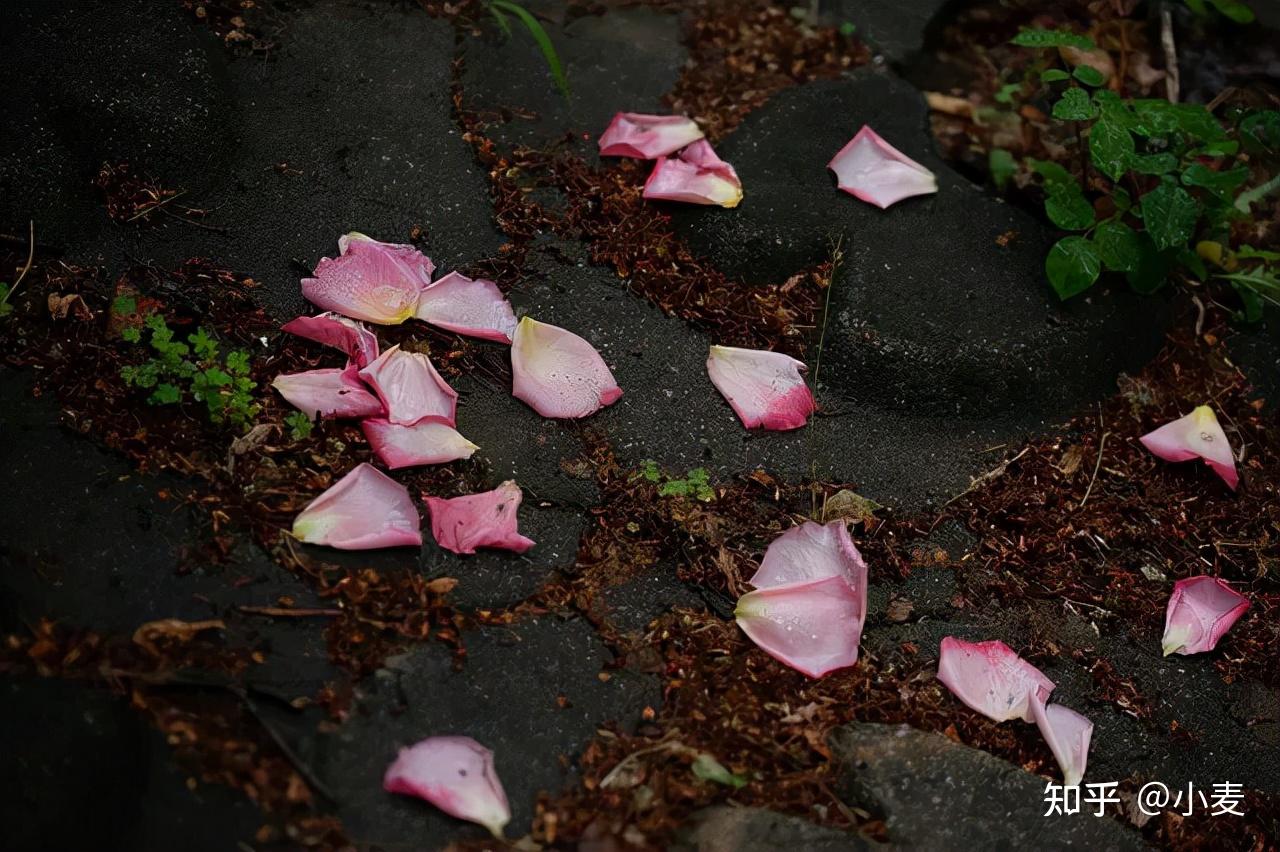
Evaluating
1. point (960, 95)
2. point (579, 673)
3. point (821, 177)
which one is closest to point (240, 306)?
point (579, 673)

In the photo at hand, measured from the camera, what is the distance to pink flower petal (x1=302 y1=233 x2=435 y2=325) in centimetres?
193

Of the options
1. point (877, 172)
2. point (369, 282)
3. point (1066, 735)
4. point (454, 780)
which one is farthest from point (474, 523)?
point (877, 172)

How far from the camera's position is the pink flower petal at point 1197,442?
6.92ft

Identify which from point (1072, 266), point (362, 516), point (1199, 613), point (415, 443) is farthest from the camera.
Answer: point (1072, 266)

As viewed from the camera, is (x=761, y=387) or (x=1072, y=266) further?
(x=1072, y=266)

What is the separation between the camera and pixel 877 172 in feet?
7.54

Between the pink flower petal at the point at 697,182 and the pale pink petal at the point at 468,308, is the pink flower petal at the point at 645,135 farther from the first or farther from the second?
the pale pink petal at the point at 468,308

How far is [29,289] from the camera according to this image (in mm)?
1840

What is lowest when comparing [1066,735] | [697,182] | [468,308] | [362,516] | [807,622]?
[1066,735]

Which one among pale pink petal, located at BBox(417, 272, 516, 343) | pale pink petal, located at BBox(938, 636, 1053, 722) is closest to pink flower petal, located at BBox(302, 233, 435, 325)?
pale pink petal, located at BBox(417, 272, 516, 343)

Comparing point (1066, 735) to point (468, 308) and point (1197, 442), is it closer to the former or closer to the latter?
point (1197, 442)

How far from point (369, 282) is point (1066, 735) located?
1.44 meters

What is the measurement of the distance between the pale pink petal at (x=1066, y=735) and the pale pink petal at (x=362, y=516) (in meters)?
1.05

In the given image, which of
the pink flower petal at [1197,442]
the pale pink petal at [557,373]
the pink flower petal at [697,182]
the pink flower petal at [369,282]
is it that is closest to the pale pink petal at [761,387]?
the pale pink petal at [557,373]
